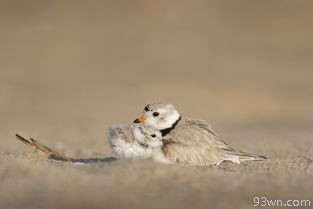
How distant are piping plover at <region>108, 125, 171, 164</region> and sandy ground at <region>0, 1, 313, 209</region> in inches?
20.0

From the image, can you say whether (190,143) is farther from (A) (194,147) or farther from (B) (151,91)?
(B) (151,91)

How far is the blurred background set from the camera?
15711 millimetres

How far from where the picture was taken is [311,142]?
29.9 ft

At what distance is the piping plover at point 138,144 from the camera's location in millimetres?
6141

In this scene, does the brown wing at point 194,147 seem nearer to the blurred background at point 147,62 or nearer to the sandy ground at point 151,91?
the sandy ground at point 151,91

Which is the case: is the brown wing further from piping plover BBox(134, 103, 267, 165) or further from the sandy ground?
the sandy ground

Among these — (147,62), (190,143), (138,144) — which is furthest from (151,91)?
(138,144)

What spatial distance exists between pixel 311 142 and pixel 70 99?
29.3 ft

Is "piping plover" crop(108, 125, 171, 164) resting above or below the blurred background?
below

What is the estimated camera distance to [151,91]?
17312mm

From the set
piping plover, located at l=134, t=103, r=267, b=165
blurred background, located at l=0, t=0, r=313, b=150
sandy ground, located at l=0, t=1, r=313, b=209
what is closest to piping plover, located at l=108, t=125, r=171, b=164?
piping plover, located at l=134, t=103, r=267, b=165

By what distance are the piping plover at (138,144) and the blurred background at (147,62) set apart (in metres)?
4.76

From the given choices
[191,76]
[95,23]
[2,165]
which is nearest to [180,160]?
[2,165]

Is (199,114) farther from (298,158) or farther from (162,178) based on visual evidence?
(162,178)
